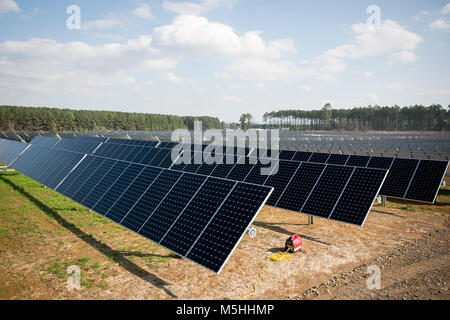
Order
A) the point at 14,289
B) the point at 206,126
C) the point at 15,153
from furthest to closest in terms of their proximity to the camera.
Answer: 1. the point at 206,126
2. the point at 15,153
3. the point at 14,289

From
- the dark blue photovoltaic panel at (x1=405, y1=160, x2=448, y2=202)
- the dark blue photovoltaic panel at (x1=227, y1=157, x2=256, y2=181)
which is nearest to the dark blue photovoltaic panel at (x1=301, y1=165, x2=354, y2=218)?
the dark blue photovoltaic panel at (x1=227, y1=157, x2=256, y2=181)

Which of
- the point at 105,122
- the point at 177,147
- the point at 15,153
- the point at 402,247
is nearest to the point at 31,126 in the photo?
the point at 105,122

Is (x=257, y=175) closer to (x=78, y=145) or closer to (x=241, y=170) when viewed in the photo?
(x=241, y=170)

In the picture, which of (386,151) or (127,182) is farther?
(386,151)

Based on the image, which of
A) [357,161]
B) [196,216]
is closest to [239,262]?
[196,216]

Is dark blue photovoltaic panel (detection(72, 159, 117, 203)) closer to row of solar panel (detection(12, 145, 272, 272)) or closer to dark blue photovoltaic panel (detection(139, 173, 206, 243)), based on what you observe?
row of solar panel (detection(12, 145, 272, 272))
